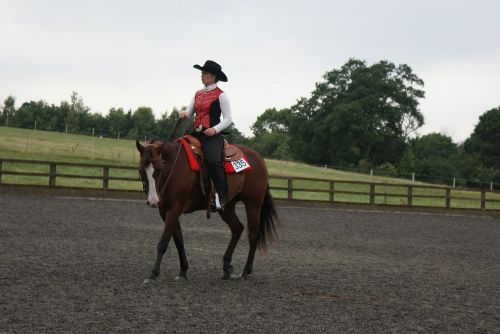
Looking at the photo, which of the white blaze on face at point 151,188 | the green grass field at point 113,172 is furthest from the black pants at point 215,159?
the green grass field at point 113,172

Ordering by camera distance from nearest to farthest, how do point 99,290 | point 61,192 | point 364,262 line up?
point 99,290 < point 364,262 < point 61,192

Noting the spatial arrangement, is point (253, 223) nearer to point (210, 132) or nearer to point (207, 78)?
point (210, 132)

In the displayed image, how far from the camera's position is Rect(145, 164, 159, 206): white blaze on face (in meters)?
6.52

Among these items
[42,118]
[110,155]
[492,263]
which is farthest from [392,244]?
[42,118]

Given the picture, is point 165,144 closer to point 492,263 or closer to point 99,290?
point 99,290

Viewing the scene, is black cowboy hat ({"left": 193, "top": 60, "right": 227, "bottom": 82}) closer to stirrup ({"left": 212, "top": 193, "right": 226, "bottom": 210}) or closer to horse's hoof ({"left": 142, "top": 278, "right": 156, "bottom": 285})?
stirrup ({"left": 212, "top": 193, "right": 226, "bottom": 210})

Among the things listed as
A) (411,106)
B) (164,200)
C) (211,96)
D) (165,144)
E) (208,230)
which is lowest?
(208,230)

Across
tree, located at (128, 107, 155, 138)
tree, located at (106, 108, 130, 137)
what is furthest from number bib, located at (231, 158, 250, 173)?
tree, located at (106, 108, 130, 137)

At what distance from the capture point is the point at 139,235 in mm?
11891

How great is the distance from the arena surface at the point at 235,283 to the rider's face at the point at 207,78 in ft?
7.79

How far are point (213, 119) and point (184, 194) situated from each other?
1.03 m

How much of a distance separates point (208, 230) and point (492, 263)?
6.07 meters

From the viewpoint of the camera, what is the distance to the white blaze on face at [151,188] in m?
6.52

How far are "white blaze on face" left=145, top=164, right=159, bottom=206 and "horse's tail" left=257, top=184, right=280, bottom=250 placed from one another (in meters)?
2.00
